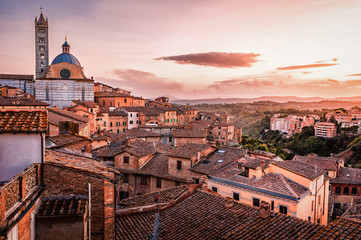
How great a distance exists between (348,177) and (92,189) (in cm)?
4046

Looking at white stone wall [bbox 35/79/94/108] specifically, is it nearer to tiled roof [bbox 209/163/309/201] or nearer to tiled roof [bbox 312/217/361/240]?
tiled roof [bbox 209/163/309/201]

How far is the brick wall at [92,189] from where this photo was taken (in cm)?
707

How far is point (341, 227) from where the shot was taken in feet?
23.7

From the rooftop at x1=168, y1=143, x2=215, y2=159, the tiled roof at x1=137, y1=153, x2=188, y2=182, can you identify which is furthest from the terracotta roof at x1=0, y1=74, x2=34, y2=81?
the rooftop at x1=168, y1=143, x2=215, y2=159

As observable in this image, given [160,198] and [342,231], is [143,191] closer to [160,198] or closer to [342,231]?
[160,198]

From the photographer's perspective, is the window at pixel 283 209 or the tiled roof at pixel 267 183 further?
the tiled roof at pixel 267 183

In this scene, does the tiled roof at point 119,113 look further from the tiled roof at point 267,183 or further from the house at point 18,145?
the house at point 18,145

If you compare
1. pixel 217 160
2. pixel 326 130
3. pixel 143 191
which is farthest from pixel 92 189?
pixel 326 130

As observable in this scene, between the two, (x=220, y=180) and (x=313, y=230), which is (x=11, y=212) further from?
(x=220, y=180)

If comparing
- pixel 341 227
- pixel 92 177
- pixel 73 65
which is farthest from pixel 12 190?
pixel 73 65

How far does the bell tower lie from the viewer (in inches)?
3455

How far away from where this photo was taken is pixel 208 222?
10.6 m

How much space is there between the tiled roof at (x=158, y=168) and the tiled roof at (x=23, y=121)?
1490 centimetres

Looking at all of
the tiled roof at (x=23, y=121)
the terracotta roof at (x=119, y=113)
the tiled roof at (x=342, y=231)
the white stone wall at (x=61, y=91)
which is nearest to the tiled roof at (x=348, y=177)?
the tiled roof at (x=342, y=231)
